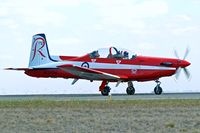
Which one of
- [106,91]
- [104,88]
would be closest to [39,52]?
[104,88]

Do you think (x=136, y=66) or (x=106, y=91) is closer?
(x=136, y=66)

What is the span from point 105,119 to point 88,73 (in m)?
19.2

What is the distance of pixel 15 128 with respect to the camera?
15.5 metres

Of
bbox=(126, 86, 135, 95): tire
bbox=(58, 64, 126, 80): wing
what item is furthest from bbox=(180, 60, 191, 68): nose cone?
bbox=(58, 64, 126, 80): wing

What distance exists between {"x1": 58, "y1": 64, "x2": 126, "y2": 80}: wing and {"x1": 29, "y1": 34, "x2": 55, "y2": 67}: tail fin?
458 cm

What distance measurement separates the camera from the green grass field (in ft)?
50.0

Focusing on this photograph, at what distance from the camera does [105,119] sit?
17609 mm

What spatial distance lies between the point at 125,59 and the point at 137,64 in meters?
0.82

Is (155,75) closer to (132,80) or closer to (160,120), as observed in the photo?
(132,80)

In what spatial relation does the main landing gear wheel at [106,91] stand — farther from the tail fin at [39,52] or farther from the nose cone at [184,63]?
the tail fin at [39,52]

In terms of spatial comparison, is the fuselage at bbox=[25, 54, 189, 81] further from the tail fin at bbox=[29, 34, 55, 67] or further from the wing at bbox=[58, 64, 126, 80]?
the tail fin at bbox=[29, 34, 55, 67]

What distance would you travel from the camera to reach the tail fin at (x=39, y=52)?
41.4 metres

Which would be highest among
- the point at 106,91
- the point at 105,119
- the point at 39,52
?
the point at 39,52

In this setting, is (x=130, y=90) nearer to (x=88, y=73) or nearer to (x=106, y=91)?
(x=106, y=91)
